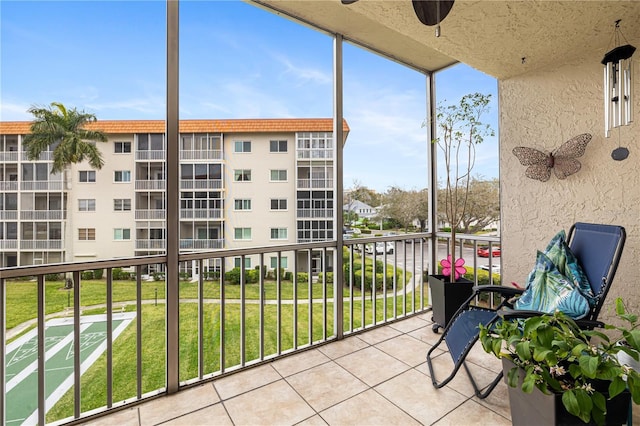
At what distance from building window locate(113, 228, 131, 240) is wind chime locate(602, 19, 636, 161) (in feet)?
10.5

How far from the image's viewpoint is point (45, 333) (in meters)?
1.65

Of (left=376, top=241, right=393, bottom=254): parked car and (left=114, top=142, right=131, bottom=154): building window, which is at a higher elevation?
(left=114, top=142, right=131, bottom=154): building window

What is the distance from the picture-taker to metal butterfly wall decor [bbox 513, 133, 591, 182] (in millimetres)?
2377

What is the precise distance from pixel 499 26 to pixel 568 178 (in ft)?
4.53

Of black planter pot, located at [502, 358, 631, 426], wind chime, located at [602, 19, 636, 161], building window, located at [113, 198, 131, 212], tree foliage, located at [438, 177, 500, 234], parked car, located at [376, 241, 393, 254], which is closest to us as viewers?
black planter pot, located at [502, 358, 631, 426]

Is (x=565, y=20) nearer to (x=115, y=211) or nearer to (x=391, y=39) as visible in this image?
(x=391, y=39)

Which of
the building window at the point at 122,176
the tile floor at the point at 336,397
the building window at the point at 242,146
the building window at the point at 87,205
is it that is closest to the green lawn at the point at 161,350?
the tile floor at the point at 336,397

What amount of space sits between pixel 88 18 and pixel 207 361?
240cm

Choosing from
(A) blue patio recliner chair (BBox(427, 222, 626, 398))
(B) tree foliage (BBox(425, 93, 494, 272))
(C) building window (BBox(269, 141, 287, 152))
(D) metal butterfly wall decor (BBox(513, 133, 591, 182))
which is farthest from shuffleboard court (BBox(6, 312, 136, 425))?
(D) metal butterfly wall decor (BBox(513, 133, 591, 182))

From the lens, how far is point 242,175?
7.53 ft

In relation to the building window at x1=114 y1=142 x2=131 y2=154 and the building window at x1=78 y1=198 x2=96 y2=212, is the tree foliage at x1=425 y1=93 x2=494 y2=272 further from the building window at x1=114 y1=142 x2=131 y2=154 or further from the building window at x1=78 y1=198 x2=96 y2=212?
the building window at x1=78 y1=198 x2=96 y2=212

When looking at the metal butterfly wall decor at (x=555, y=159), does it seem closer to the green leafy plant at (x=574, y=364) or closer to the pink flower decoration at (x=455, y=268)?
the pink flower decoration at (x=455, y=268)

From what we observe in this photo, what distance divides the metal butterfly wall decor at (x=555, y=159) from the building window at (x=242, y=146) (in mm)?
2402

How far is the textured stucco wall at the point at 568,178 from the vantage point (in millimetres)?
2174
